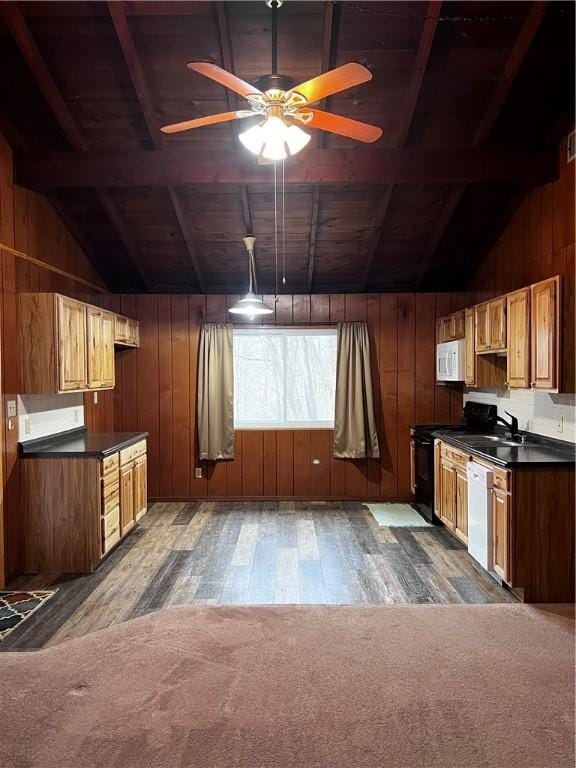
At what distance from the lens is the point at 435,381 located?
654 cm

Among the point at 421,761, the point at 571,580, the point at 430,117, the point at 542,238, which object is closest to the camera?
the point at 421,761

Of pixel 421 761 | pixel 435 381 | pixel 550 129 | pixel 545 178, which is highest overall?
pixel 550 129

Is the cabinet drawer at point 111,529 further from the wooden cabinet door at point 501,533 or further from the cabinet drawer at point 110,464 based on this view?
the wooden cabinet door at point 501,533

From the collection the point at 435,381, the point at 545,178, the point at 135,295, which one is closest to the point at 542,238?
the point at 545,178

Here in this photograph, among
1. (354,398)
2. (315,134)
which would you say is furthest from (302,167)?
(354,398)

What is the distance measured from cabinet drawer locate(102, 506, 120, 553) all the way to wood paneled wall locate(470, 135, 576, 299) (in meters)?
4.07

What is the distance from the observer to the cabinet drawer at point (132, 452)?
4801mm

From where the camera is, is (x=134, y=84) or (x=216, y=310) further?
(x=216, y=310)

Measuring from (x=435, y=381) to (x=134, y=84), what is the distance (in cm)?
451

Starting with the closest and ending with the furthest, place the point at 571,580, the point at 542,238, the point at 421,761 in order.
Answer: the point at 421,761 < the point at 571,580 < the point at 542,238

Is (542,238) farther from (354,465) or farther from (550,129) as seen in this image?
(354,465)

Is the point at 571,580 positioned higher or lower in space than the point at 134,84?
lower

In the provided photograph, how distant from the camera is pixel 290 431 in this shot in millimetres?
6531

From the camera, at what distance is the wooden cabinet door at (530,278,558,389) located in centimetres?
381
